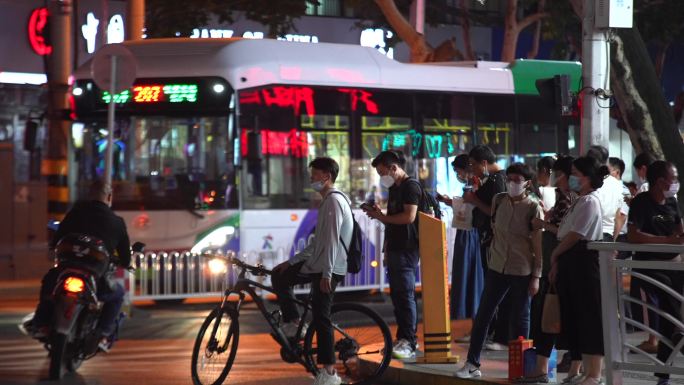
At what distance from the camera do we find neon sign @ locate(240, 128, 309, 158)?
16578 mm

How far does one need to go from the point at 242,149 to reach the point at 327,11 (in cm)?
2012

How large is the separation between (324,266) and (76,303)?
2192 mm

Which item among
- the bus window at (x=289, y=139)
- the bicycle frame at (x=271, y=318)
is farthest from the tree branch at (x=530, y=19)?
the bicycle frame at (x=271, y=318)

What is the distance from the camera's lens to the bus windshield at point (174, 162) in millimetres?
16281

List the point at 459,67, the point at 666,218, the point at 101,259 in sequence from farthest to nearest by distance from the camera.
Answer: the point at 459,67
the point at 101,259
the point at 666,218

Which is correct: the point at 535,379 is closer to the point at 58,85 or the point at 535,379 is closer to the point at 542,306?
the point at 542,306

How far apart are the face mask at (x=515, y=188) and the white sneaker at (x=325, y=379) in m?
1.92

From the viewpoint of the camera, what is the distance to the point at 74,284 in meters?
10.2

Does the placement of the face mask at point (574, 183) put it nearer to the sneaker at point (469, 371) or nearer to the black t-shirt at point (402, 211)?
the sneaker at point (469, 371)

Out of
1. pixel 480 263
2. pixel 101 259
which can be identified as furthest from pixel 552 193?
pixel 101 259

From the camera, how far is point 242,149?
16.3 metres

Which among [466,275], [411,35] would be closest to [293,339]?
[466,275]

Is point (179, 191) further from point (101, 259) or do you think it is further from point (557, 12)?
point (557, 12)

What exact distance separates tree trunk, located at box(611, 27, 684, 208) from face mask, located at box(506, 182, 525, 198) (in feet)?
16.3
